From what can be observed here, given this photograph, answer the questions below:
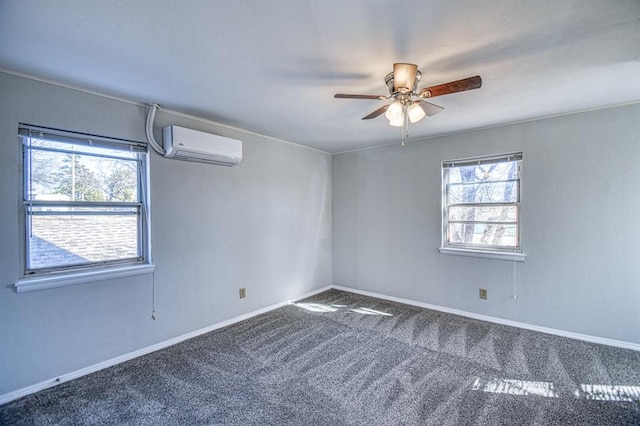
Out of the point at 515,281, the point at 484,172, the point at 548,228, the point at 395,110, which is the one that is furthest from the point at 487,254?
the point at 395,110

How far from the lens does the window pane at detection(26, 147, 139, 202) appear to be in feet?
7.54

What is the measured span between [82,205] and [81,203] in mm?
19

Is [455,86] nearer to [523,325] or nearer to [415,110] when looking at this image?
[415,110]

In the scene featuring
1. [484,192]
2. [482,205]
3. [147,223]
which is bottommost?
[147,223]

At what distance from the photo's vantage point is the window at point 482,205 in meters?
3.46

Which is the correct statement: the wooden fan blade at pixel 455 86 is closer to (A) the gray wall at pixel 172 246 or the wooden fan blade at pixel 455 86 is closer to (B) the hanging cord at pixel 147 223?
(A) the gray wall at pixel 172 246

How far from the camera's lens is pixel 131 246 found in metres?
2.80

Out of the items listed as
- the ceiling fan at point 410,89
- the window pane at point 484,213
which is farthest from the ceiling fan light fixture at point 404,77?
the window pane at point 484,213

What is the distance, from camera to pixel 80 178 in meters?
2.50

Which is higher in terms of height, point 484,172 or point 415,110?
point 415,110

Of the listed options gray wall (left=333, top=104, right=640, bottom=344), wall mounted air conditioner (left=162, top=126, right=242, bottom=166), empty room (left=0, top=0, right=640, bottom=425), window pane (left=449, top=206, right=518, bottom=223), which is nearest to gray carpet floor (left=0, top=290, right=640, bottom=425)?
empty room (left=0, top=0, right=640, bottom=425)

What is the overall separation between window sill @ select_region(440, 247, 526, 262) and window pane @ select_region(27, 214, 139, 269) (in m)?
3.59

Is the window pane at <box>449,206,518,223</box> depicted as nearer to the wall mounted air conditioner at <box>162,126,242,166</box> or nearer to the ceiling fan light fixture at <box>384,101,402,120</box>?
the ceiling fan light fixture at <box>384,101,402,120</box>

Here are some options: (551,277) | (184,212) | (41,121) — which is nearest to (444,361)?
(551,277)
